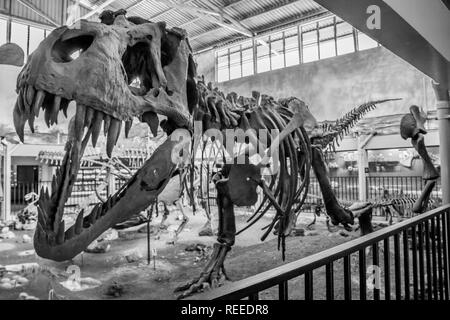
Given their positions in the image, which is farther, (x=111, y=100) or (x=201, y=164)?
(x=201, y=164)

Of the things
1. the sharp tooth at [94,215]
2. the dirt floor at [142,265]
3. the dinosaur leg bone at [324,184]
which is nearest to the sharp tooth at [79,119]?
the sharp tooth at [94,215]

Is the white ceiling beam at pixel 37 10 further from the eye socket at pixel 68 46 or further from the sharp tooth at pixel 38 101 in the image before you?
the sharp tooth at pixel 38 101

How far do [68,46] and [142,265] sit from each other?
356 cm

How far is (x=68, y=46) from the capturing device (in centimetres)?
139

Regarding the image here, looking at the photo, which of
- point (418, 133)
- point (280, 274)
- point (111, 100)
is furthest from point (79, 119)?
point (418, 133)

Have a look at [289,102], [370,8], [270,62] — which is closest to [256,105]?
[289,102]

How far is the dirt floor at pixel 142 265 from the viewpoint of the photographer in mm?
3326

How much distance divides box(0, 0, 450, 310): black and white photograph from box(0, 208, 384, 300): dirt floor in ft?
0.10

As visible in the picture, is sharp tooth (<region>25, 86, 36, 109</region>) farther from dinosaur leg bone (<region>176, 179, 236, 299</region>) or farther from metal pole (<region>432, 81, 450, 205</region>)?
metal pole (<region>432, 81, 450, 205</region>)

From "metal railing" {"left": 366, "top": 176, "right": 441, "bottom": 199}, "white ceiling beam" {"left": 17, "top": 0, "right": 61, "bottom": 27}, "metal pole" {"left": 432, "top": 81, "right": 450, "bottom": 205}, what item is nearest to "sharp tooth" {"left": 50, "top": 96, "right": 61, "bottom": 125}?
"metal pole" {"left": 432, "top": 81, "right": 450, "bottom": 205}

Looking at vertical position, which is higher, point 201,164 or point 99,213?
point 201,164

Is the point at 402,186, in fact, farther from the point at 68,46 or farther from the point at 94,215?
the point at 68,46
